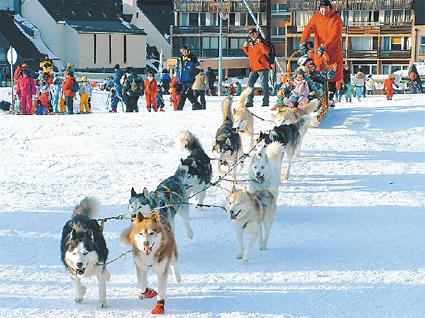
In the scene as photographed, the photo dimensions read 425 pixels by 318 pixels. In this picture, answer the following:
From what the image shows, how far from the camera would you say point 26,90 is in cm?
1588

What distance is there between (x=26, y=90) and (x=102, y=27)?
2003 cm

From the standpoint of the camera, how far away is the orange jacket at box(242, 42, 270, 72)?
Result: 458 inches

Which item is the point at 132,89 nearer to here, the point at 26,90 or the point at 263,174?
the point at 26,90

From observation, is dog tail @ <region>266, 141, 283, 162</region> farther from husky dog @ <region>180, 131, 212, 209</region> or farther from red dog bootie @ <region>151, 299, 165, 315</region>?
red dog bootie @ <region>151, 299, 165, 315</region>

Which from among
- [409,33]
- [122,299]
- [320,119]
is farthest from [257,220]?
[409,33]

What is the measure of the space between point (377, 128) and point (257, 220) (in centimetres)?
624

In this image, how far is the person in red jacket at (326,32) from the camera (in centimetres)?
1103

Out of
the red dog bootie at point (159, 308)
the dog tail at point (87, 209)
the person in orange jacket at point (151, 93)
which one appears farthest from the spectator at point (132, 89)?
the red dog bootie at point (159, 308)

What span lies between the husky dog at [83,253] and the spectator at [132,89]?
10996 mm

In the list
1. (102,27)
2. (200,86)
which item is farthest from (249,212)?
(102,27)

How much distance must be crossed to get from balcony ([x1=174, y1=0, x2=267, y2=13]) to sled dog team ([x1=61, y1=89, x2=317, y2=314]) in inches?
1206

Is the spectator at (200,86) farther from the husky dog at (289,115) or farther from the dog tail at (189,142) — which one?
the dog tail at (189,142)

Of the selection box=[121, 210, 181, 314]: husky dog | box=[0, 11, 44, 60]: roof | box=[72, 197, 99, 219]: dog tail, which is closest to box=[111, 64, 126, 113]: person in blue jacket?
box=[72, 197, 99, 219]: dog tail

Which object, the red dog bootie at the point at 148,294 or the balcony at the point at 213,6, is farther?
the balcony at the point at 213,6
